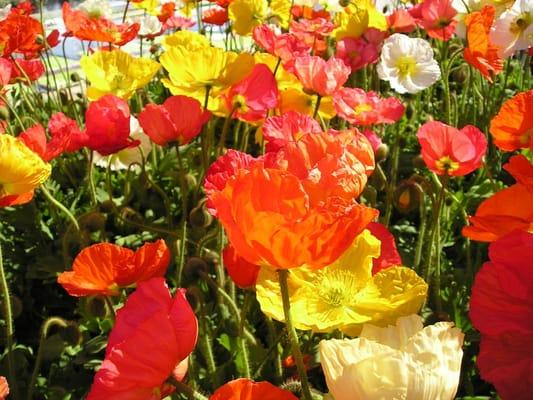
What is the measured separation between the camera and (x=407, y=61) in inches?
69.7

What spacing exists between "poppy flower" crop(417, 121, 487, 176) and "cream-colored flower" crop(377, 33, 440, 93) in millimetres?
656

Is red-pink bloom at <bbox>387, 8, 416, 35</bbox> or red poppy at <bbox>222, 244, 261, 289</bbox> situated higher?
red poppy at <bbox>222, 244, 261, 289</bbox>

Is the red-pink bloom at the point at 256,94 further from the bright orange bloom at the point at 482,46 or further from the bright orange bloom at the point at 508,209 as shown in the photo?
the bright orange bloom at the point at 508,209

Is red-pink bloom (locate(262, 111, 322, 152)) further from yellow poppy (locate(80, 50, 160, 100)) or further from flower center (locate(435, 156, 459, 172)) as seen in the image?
yellow poppy (locate(80, 50, 160, 100))

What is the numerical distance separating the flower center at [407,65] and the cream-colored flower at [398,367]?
135 cm

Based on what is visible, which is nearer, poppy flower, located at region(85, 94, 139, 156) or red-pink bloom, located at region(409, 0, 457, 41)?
poppy flower, located at region(85, 94, 139, 156)

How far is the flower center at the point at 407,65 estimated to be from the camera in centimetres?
177

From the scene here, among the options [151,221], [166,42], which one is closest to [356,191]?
[166,42]

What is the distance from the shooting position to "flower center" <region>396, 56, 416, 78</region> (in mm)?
1766

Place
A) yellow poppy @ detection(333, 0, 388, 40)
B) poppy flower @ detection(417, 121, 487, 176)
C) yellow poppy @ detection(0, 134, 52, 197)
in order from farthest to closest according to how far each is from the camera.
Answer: yellow poppy @ detection(333, 0, 388, 40) < poppy flower @ detection(417, 121, 487, 176) < yellow poppy @ detection(0, 134, 52, 197)

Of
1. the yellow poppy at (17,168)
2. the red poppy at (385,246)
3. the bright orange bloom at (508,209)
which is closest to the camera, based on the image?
the bright orange bloom at (508,209)

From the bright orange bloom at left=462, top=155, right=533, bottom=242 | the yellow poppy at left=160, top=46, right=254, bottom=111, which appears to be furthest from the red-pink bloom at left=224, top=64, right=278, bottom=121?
the bright orange bloom at left=462, top=155, right=533, bottom=242

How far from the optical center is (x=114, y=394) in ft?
1.73

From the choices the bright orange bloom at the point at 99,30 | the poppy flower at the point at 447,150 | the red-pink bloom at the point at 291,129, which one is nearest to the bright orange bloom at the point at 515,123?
the poppy flower at the point at 447,150
